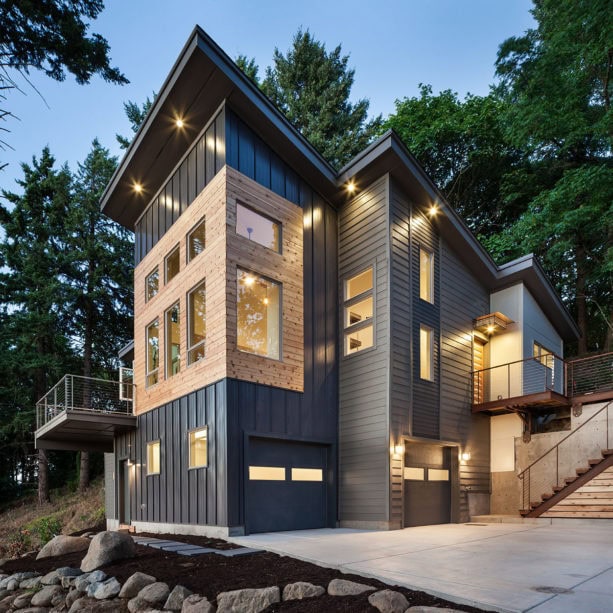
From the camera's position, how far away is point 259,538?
8516mm

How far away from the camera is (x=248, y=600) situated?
5000 millimetres

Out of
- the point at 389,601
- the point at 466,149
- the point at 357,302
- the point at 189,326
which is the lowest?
the point at 389,601

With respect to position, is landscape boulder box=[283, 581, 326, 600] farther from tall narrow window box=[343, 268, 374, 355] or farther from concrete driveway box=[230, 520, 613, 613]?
tall narrow window box=[343, 268, 374, 355]

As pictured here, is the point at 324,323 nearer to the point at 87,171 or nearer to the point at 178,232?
the point at 178,232

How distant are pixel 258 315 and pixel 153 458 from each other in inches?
194

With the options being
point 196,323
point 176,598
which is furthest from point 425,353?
point 176,598

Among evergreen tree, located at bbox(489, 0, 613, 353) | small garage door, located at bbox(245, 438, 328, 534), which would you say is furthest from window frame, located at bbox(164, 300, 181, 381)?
evergreen tree, located at bbox(489, 0, 613, 353)

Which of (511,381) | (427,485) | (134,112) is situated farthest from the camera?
(134,112)

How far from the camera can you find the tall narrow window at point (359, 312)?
11164 millimetres

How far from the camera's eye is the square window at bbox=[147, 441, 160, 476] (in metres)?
12.0

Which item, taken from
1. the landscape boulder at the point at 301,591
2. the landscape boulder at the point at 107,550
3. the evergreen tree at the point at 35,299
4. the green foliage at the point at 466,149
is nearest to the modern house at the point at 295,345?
the landscape boulder at the point at 107,550

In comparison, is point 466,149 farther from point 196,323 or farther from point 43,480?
point 43,480

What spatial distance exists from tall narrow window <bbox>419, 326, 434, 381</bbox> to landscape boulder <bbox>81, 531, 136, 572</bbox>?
23.0 ft

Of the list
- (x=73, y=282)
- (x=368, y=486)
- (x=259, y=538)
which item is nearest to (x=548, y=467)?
(x=368, y=486)
